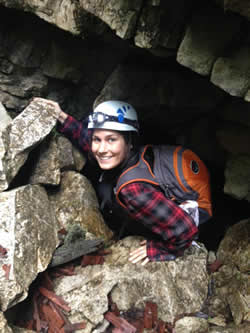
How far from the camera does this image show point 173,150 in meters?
5.64

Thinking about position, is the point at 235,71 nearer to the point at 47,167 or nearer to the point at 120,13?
the point at 120,13

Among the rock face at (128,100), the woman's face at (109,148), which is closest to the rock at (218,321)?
the rock face at (128,100)

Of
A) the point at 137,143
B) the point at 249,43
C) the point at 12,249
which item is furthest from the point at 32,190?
the point at 249,43

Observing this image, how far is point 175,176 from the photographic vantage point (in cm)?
→ 527

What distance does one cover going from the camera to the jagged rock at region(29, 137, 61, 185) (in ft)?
18.0

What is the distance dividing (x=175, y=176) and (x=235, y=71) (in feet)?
7.26

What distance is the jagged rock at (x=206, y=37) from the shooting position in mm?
3546

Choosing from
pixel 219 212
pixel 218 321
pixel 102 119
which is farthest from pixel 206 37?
pixel 219 212

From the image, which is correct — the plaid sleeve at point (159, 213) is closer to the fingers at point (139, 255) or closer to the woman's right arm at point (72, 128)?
the fingers at point (139, 255)

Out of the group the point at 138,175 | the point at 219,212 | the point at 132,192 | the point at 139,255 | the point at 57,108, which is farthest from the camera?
the point at 219,212

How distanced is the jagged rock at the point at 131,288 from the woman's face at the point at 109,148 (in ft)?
5.63

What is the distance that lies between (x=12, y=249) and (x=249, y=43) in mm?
3991

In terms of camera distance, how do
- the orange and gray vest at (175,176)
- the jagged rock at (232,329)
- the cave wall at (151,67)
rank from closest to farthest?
the cave wall at (151,67)
the jagged rock at (232,329)
the orange and gray vest at (175,176)

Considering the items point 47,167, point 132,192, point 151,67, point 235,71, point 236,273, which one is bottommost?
point 236,273
